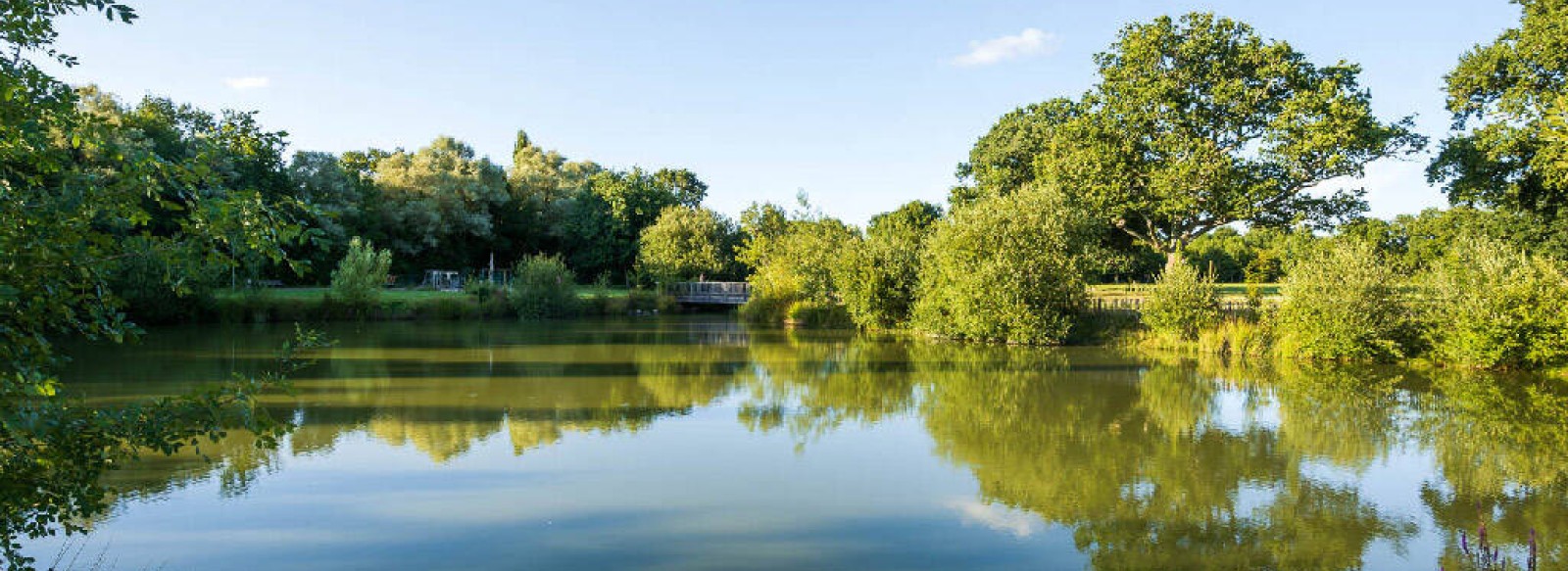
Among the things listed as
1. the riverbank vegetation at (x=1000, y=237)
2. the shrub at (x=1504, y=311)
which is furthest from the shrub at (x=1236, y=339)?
the shrub at (x=1504, y=311)

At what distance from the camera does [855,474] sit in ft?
35.0

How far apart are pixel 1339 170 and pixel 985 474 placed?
78.0 feet

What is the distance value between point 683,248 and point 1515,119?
127 feet

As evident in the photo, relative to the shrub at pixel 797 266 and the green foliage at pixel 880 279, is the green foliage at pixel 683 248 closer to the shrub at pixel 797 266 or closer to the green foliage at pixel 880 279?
the shrub at pixel 797 266

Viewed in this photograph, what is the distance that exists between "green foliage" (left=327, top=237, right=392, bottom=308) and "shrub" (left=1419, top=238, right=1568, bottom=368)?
119ft

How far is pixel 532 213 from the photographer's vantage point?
63969mm

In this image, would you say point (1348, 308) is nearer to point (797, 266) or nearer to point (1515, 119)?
point (1515, 119)

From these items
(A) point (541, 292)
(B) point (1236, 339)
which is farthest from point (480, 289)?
(B) point (1236, 339)

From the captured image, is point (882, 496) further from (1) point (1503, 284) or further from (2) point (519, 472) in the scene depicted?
(1) point (1503, 284)

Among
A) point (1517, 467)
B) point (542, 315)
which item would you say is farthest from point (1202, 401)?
point (542, 315)

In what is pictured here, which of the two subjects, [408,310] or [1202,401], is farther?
[408,310]

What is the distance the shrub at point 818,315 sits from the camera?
37.1 metres

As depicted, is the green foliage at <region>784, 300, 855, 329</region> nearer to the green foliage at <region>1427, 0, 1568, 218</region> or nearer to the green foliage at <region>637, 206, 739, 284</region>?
the green foliage at <region>637, 206, 739, 284</region>

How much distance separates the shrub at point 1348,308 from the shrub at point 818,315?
57.1ft
